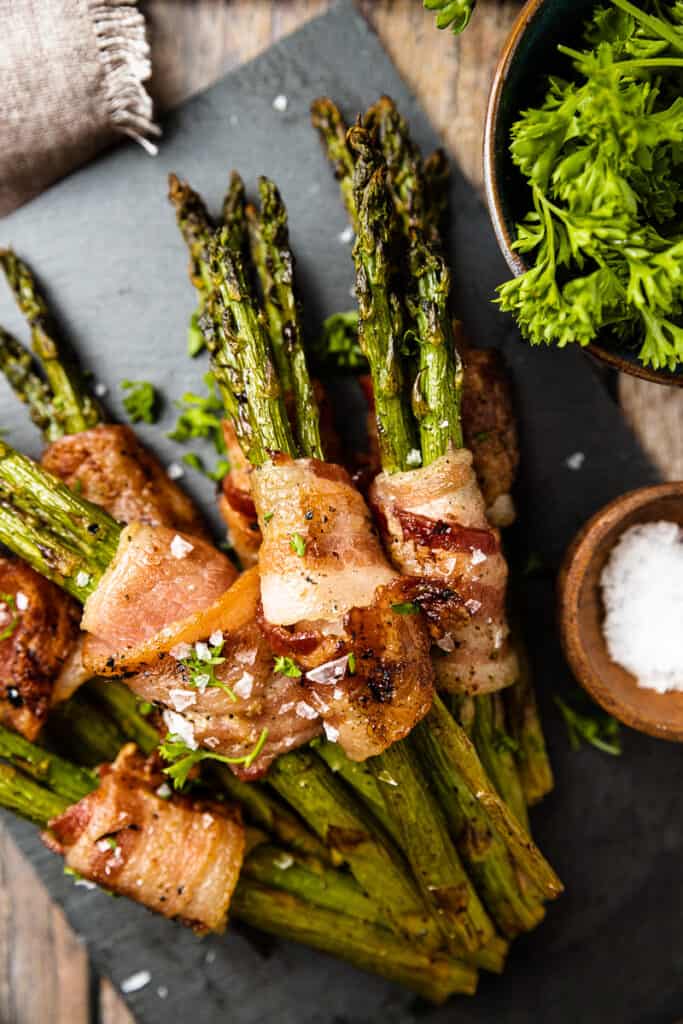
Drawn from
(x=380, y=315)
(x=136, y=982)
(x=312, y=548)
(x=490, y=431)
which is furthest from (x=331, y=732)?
(x=136, y=982)

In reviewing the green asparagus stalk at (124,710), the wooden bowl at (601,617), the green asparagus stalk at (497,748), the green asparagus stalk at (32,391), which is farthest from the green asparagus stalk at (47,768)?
the wooden bowl at (601,617)

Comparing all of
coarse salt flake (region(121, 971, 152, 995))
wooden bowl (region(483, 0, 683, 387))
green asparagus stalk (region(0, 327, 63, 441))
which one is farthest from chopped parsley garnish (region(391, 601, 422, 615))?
coarse salt flake (region(121, 971, 152, 995))

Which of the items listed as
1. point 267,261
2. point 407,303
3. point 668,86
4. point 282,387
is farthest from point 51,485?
point 668,86

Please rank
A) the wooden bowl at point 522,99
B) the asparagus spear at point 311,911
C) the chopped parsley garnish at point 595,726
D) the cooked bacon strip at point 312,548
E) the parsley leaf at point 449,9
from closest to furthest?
the parsley leaf at point 449,9
the wooden bowl at point 522,99
the cooked bacon strip at point 312,548
the asparagus spear at point 311,911
the chopped parsley garnish at point 595,726

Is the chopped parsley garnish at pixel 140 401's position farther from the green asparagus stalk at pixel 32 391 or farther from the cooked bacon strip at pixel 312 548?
the cooked bacon strip at pixel 312 548

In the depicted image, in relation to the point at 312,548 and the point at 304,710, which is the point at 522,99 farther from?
the point at 304,710

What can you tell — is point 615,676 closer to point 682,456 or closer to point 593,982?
point 682,456

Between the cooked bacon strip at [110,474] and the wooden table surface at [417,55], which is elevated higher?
the wooden table surface at [417,55]
